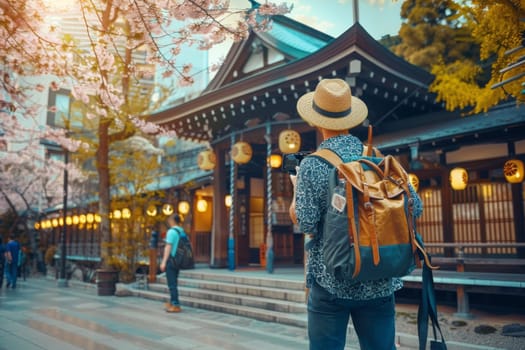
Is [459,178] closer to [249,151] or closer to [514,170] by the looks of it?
[514,170]

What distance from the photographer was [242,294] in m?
9.99

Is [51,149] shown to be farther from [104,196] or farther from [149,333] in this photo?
[149,333]

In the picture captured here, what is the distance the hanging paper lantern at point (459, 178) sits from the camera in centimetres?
998

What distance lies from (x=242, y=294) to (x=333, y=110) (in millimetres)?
7921

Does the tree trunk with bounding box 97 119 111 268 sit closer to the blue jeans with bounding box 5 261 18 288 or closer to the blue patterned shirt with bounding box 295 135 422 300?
the blue jeans with bounding box 5 261 18 288

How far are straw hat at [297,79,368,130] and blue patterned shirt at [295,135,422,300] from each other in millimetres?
275

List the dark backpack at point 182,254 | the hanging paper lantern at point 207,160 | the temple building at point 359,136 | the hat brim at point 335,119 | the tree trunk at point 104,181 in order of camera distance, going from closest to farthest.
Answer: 1. the hat brim at point 335,119
2. the dark backpack at point 182,254
3. the temple building at point 359,136
4. the tree trunk at point 104,181
5. the hanging paper lantern at point 207,160

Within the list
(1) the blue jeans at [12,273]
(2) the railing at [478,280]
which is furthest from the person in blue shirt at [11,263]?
(2) the railing at [478,280]

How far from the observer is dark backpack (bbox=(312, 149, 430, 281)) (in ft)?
7.36

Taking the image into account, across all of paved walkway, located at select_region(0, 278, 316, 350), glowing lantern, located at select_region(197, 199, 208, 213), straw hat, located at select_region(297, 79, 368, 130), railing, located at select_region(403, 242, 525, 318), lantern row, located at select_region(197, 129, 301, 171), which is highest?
lantern row, located at select_region(197, 129, 301, 171)

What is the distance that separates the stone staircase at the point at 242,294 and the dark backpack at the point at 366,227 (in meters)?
5.69

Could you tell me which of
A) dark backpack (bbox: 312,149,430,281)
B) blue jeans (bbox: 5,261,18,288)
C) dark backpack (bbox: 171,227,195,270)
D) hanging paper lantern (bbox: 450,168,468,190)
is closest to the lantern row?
dark backpack (bbox: 171,227,195,270)

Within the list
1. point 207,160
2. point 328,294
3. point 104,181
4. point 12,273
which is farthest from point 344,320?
point 12,273

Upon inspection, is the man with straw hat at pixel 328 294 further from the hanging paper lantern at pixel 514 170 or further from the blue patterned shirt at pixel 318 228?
the hanging paper lantern at pixel 514 170
